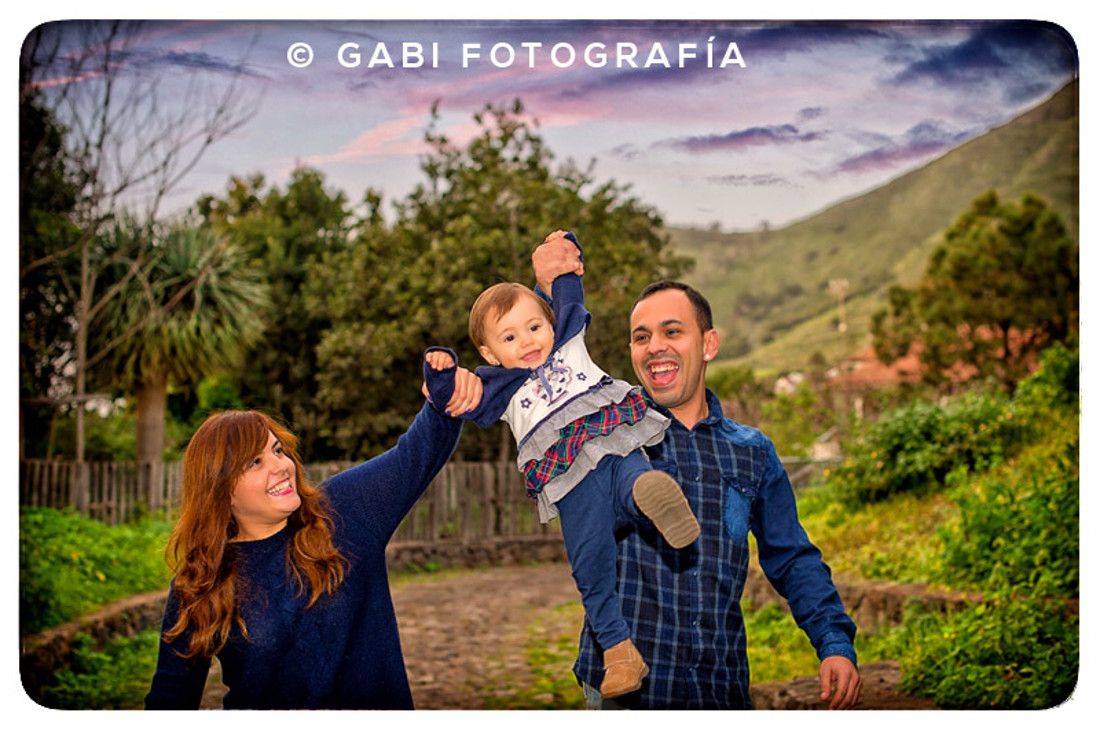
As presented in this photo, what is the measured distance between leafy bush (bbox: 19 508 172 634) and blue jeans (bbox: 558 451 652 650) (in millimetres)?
2340

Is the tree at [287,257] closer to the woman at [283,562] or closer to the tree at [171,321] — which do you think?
the tree at [171,321]

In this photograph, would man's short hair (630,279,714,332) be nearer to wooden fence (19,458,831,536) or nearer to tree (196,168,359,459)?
wooden fence (19,458,831,536)

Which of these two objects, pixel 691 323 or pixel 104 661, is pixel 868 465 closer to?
pixel 691 323

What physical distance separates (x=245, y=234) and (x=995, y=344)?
10.9ft

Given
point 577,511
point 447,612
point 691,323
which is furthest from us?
point 447,612

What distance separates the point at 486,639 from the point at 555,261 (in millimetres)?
2359

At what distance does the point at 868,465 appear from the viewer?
19.4ft

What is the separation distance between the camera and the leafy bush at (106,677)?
4.02 metres

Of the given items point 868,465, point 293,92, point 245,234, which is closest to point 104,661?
point 245,234

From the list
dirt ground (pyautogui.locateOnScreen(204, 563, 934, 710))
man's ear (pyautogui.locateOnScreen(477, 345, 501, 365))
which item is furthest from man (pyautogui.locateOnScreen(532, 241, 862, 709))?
dirt ground (pyautogui.locateOnScreen(204, 563, 934, 710))

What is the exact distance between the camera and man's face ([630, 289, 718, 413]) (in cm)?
308

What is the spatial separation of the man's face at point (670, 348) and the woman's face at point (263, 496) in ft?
3.35

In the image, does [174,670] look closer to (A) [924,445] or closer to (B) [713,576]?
(B) [713,576]

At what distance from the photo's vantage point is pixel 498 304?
2.94 metres
